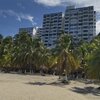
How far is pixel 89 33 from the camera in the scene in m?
163

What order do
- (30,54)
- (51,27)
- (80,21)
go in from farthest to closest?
1. (51,27)
2. (80,21)
3. (30,54)

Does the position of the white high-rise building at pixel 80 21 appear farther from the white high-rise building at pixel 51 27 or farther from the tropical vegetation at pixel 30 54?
the tropical vegetation at pixel 30 54

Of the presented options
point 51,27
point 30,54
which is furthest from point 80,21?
point 30,54

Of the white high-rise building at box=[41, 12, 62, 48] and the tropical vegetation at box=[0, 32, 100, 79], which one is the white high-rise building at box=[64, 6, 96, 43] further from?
the tropical vegetation at box=[0, 32, 100, 79]

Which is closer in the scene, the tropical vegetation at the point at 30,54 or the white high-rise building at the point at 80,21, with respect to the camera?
the tropical vegetation at the point at 30,54

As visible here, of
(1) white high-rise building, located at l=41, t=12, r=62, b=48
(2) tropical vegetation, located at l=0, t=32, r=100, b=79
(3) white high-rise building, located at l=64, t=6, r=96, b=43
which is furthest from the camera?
(1) white high-rise building, located at l=41, t=12, r=62, b=48

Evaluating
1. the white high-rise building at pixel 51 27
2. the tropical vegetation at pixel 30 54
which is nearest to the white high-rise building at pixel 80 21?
the white high-rise building at pixel 51 27

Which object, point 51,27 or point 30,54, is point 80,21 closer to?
point 51,27

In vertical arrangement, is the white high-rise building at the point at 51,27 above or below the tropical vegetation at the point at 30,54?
above

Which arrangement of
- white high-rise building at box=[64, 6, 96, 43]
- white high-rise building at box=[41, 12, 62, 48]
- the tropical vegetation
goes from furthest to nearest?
white high-rise building at box=[41, 12, 62, 48]
white high-rise building at box=[64, 6, 96, 43]
the tropical vegetation

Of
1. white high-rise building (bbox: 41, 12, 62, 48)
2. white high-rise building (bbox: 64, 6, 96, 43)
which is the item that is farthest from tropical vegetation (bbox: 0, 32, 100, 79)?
white high-rise building (bbox: 41, 12, 62, 48)

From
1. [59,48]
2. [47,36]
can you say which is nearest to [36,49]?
[59,48]

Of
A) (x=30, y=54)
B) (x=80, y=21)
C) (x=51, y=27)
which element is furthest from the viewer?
(x=51, y=27)

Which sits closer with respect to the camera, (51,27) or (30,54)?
(30,54)
